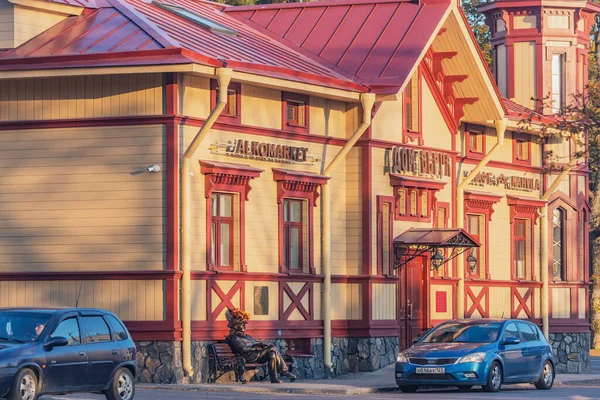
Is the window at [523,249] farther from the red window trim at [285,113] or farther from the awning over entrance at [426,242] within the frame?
the red window trim at [285,113]

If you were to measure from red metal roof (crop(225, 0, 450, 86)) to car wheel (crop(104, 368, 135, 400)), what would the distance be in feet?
37.8

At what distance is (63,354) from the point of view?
20.6 m

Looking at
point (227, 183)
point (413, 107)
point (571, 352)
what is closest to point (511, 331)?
point (227, 183)

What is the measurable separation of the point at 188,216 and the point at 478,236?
1200cm

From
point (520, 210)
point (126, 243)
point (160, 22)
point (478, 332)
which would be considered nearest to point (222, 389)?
point (126, 243)

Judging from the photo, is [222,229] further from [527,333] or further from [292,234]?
[527,333]

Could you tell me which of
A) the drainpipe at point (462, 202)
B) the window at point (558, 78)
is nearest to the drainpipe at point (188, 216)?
the drainpipe at point (462, 202)

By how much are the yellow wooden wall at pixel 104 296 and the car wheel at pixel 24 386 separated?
764 centimetres

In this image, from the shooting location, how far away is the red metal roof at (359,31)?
3256cm

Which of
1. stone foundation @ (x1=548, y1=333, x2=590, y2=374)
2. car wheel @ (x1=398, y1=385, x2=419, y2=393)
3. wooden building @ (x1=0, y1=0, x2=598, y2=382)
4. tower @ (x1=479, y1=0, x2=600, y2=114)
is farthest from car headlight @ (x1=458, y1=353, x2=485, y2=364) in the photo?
tower @ (x1=479, y1=0, x2=600, y2=114)

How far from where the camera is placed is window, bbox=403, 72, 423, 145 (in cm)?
3381

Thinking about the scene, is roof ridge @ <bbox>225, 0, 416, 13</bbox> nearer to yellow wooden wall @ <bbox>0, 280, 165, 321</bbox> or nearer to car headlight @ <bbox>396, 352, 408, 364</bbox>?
car headlight @ <bbox>396, 352, 408, 364</bbox>

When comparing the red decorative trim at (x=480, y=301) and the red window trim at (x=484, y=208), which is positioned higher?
the red window trim at (x=484, y=208)

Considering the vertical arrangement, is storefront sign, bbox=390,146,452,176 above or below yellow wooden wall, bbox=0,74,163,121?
below
